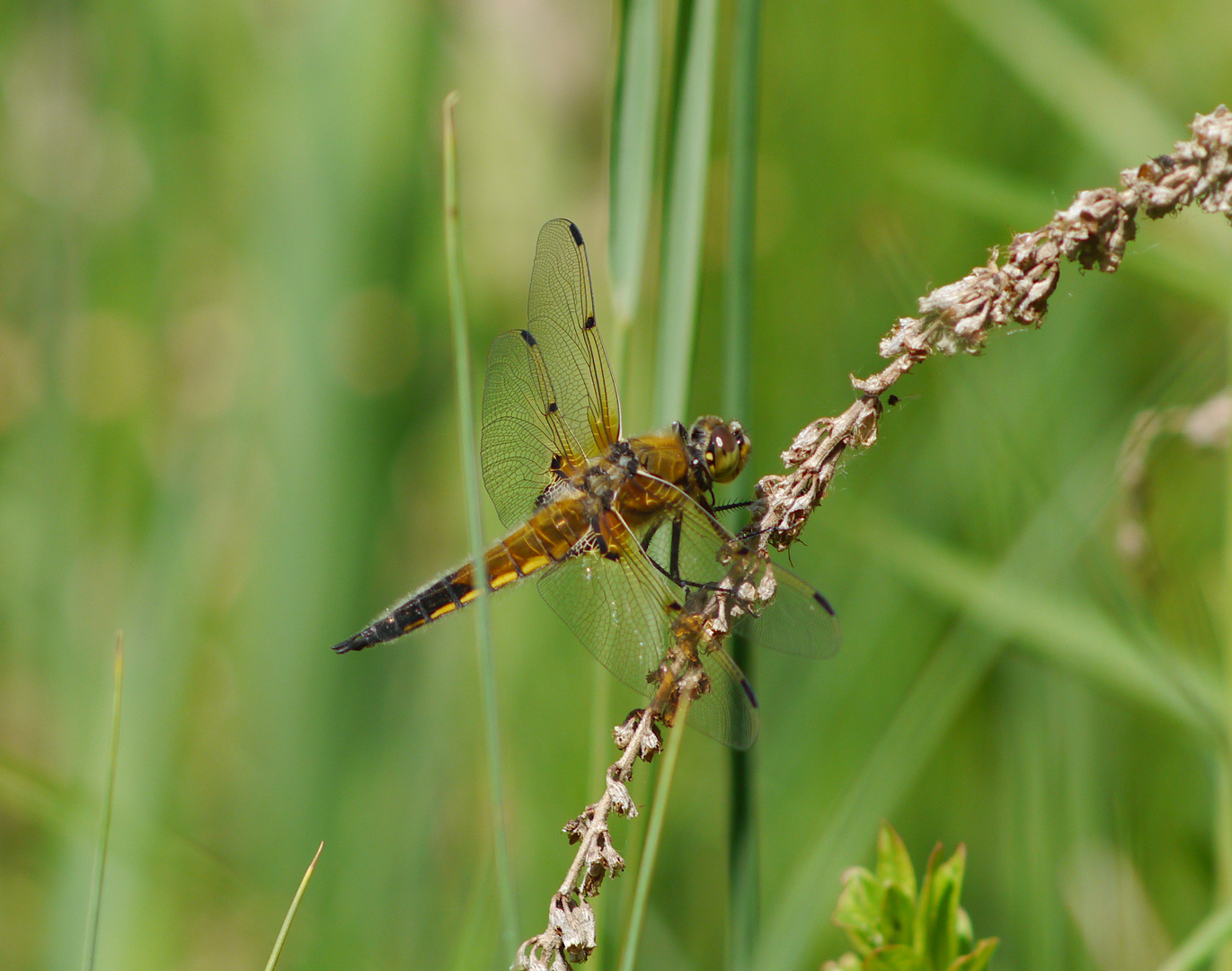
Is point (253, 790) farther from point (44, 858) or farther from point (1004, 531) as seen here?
point (1004, 531)

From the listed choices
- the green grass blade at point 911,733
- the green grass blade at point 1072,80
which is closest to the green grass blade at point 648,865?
the green grass blade at point 911,733

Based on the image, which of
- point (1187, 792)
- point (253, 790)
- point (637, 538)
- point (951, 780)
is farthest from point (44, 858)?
point (1187, 792)

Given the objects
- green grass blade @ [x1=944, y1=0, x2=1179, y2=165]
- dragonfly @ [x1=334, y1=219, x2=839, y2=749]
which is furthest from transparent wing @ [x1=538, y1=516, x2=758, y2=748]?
green grass blade @ [x1=944, y1=0, x2=1179, y2=165]

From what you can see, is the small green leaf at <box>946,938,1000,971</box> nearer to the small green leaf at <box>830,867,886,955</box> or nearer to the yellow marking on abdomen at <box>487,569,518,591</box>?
the small green leaf at <box>830,867,886,955</box>

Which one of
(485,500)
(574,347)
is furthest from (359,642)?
(485,500)

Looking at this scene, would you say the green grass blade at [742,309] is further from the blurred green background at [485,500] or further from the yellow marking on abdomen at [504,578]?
the yellow marking on abdomen at [504,578]
